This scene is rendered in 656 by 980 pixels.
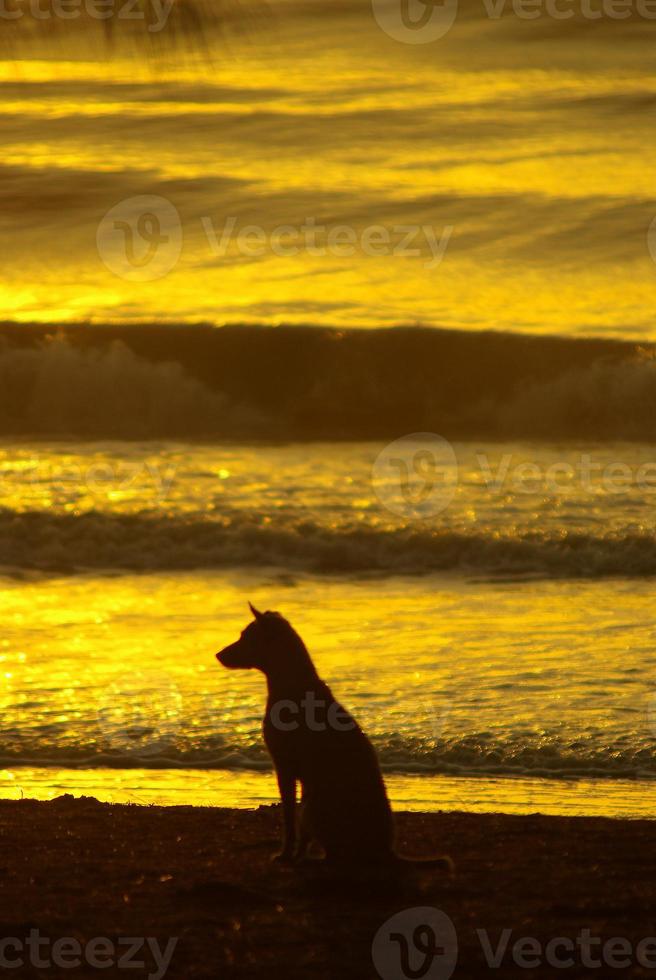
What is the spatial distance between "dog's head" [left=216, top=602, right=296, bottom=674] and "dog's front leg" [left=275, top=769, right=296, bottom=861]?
475 millimetres

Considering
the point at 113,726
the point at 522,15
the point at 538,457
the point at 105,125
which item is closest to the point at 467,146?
the point at 522,15

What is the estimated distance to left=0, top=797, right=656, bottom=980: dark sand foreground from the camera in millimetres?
5055

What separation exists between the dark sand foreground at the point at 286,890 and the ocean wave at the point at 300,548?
279 inches

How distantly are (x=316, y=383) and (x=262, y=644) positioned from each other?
731 inches

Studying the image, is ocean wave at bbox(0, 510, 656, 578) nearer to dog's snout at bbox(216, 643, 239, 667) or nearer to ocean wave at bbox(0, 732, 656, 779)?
ocean wave at bbox(0, 732, 656, 779)

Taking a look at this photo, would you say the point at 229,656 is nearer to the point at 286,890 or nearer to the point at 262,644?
the point at 262,644

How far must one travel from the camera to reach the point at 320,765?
233 inches

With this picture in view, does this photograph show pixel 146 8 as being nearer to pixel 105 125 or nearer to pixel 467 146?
pixel 467 146

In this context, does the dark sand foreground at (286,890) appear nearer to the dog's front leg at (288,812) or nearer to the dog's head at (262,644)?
the dog's front leg at (288,812)

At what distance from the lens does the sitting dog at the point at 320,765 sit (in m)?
5.84

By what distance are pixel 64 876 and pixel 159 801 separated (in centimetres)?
169

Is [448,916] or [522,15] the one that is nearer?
[448,916]

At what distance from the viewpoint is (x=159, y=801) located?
756 centimetres

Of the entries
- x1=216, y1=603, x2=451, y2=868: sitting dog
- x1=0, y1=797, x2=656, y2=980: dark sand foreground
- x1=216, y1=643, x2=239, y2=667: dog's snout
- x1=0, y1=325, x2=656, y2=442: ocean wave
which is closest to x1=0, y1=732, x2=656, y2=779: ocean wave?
x1=0, y1=797, x2=656, y2=980: dark sand foreground
